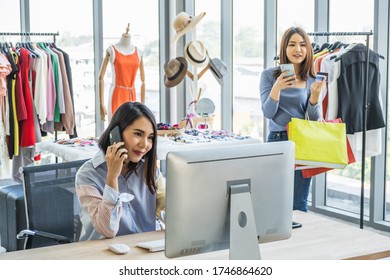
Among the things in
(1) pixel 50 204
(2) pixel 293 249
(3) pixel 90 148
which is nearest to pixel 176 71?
(3) pixel 90 148

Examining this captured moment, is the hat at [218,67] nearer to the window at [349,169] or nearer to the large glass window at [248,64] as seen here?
the large glass window at [248,64]

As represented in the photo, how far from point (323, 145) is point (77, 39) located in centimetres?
333

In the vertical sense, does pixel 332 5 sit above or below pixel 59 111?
above

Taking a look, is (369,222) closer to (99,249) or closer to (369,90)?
(369,90)

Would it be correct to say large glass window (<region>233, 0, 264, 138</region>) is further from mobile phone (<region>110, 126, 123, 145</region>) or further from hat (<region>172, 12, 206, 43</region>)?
mobile phone (<region>110, 126, 123, 145</region>)

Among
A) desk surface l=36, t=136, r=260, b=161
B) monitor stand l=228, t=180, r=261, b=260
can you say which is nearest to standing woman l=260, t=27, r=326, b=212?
desk surface l=36, t=136, r=260, b=161

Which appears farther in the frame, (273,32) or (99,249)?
(273,32)

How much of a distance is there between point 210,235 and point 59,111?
406cm

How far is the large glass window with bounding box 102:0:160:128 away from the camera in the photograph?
269 inches

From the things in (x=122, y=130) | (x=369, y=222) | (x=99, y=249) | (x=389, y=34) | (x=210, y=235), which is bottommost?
(x=369, y=222)

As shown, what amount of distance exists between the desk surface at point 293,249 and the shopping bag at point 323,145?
54.7 inches

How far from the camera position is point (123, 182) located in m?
2.85
